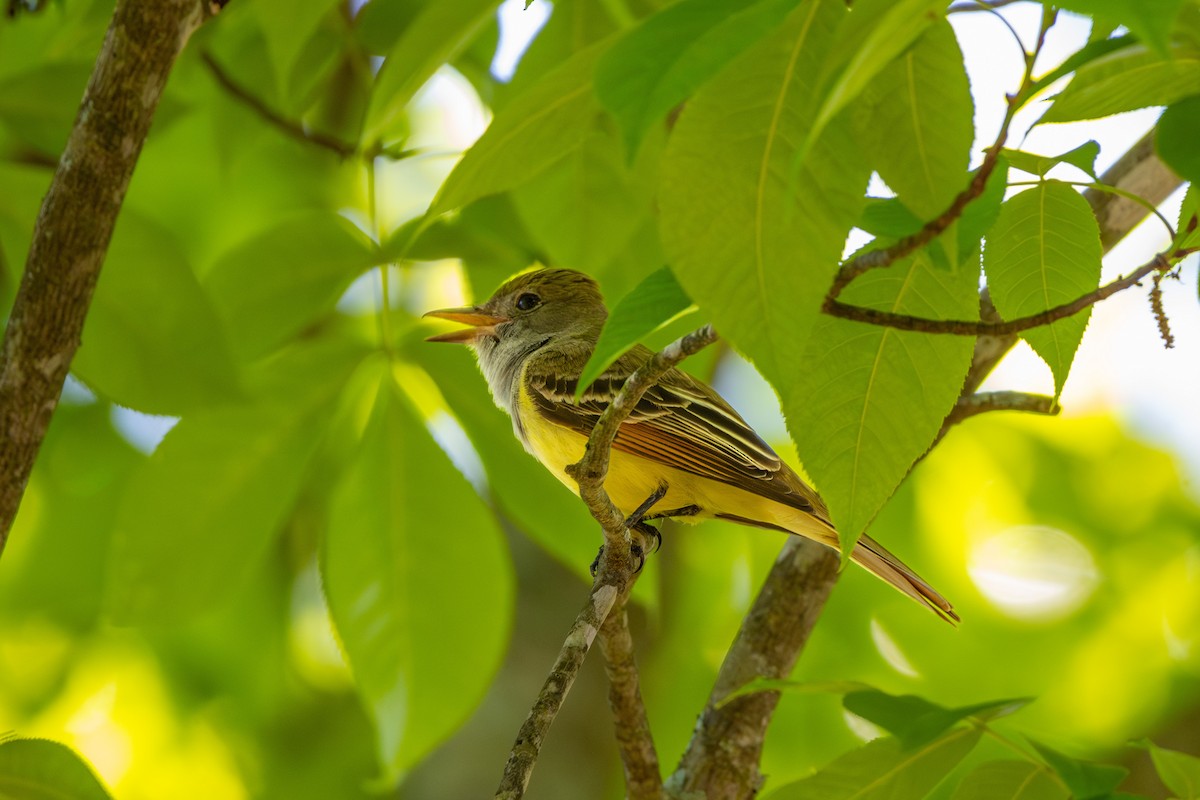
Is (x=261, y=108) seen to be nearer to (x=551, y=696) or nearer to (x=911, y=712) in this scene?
(x=551, y=696)

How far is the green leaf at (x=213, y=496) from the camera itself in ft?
10.6

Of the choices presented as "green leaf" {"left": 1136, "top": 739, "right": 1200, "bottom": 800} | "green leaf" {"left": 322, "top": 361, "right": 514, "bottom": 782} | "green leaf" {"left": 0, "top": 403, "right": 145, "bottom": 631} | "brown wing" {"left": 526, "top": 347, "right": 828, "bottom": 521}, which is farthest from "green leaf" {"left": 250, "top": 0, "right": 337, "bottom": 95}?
"green leaf" {"left": 0, "top": 403, "right": 145, "bottom": 631}

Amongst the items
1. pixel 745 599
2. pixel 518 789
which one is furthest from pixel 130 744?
pixel 518 789

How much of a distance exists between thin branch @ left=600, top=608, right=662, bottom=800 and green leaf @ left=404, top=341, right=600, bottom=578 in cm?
69

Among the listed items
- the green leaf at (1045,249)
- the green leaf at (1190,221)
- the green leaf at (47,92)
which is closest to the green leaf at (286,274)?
the green leaf at (47,92)

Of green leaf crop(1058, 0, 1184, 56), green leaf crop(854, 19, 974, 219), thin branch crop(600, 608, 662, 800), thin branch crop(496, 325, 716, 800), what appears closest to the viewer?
green leaf crop(1058, 0, 1184, 56)

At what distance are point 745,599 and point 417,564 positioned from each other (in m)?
2.78

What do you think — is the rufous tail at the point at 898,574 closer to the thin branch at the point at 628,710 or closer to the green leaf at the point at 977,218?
the thin branch at the point at 628,710

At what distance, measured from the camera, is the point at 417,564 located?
3.31 meters

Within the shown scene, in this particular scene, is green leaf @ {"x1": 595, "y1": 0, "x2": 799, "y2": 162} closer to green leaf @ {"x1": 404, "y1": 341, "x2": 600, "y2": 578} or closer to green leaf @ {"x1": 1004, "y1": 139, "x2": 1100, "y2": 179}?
green leaf @ {"x1": 1004, "y1": 139, "x2": 1100, "y2": 179}

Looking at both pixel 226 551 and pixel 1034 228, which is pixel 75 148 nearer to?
pixel 226 551

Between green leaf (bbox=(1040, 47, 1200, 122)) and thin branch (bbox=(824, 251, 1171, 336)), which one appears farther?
thin branch (bbox=(824, 251, 1171, 336))

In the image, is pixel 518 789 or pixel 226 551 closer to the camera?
pixel 518 789

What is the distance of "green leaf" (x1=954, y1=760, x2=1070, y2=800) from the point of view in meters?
1.81
